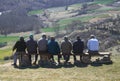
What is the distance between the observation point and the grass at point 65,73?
19344 mm

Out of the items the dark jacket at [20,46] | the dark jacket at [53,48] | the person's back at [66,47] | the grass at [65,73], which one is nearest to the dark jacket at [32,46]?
the dark jacket at [20,46]

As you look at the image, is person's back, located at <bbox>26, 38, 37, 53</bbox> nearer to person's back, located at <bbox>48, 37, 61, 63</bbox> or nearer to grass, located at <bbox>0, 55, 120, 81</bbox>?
person's back, located at <bbox>48, 37, 61, 63</bbox>

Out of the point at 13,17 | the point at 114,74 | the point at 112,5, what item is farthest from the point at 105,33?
the point at 112,5

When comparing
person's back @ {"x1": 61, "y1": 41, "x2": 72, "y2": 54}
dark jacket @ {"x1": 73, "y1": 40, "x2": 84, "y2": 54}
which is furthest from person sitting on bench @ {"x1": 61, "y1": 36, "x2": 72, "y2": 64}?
dark jacket @ {"x1": 73, "y1": 40, "x2": 84, "y2": 54}

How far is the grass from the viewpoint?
63.5 feet

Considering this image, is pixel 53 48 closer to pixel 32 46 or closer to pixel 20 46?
pixel 32 46

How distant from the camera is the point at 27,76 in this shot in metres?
20.2

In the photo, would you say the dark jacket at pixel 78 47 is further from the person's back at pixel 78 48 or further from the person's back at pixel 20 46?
the person's back at pixel 20 46

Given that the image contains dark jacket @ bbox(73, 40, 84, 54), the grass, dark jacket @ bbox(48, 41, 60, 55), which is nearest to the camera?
the grass

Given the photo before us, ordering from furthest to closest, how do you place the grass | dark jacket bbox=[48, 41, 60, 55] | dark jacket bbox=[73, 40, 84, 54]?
dark jacket bbox=[73, 40, 84, 54] → dark jacket bbox=[48, 41, 60, 55] → the grass

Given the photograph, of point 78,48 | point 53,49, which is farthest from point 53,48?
point 78,48

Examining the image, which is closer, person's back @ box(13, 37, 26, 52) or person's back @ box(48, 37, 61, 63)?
person's back @ box(48, 37, 61, 63)

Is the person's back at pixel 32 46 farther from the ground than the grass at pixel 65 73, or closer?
farther from the ground

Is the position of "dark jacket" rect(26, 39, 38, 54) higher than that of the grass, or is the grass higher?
"dark jacket" rect(26, 39, 38, 54)
